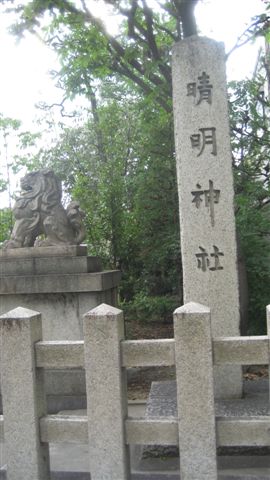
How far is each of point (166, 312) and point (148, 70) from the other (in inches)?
203

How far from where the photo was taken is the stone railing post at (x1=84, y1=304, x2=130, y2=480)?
306 centimetres

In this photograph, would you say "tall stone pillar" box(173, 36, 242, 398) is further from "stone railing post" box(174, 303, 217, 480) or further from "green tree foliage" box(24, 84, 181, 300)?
"green tree foliage" box(24, 84, 181, 300)

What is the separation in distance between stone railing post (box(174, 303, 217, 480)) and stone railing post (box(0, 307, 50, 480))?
95cm

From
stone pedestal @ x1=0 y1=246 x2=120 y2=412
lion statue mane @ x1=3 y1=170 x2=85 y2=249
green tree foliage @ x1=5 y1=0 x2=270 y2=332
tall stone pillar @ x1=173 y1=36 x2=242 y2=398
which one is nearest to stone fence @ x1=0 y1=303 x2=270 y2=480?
tall stone pillar @ x1=173 y1=36 x2=242 y2=398

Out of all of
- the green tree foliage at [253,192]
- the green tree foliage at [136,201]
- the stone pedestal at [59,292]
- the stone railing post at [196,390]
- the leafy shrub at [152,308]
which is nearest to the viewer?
the stone railing post at [196,390]

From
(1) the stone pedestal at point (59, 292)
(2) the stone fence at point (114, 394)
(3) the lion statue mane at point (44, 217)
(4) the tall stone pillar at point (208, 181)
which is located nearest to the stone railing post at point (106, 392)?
(2) the stone fence at point (114, 394)

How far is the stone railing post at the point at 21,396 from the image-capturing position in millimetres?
3162

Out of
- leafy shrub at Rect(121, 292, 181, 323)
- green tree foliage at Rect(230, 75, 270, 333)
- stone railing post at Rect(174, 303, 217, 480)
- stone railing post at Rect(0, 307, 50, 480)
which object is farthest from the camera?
leafy shrub at Rect(121, 292, 181, 323)

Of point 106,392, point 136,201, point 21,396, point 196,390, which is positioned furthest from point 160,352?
point 136,201

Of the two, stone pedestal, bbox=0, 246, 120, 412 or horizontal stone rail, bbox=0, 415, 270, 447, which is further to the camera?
stone pedestal, bbox=0, 246, 120, 412

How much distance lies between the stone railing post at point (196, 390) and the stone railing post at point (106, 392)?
1.24ft

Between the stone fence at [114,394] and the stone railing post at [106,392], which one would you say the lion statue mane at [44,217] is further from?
the stone railing post at [106,392]

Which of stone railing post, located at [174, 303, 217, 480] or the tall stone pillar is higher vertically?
the tall stone pillar

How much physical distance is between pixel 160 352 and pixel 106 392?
1.43 ft
